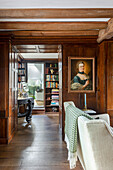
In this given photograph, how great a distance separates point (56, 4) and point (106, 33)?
1.29 metres

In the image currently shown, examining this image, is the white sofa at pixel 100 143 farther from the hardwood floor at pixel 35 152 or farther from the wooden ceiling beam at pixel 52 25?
the wooden ceiling beam at pixel 52 25

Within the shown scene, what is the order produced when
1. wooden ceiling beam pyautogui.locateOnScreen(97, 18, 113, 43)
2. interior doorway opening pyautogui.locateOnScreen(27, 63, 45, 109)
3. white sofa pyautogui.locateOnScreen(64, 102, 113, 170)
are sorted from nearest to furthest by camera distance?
white sofa pyautogui.locateOnScreen(64, 102, 113, 170), wooden ceiling beam pyautogui.locateOnScreen(97, 18, 113, 43), interior doorway opening pyautogui.locateOnScreen(27, 63, 45, 109)

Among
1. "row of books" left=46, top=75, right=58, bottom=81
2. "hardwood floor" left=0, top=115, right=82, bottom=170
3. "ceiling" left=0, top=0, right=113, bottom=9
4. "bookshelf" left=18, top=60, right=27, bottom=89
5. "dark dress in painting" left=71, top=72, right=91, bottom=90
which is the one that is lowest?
"hardwood floor" left=0, top=115, right=82, bottom=170

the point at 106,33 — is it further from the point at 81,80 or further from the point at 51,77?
the point at 51,77

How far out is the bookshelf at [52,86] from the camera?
7141 millimetres

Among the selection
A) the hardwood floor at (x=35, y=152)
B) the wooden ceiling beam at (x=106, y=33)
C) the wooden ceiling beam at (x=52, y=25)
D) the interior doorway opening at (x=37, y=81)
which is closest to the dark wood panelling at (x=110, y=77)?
the wooden ceiling beam at (x=106, y=33)

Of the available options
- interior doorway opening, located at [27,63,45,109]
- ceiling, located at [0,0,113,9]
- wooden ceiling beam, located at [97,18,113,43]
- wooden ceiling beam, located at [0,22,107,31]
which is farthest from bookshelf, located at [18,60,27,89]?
ceiling, located at [0,0,113,9]

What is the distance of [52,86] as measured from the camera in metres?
7.22

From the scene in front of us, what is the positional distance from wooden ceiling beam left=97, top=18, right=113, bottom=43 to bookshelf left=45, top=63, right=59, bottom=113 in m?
3.70

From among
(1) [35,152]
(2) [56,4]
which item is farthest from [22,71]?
(2) [56,4]

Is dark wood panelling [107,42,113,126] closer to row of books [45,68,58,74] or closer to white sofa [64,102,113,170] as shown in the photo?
white sofa [64,102,113,170]

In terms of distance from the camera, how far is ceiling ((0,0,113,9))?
235 cm

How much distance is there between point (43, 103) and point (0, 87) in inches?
158

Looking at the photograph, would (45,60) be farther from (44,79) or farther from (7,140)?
(7,140)
